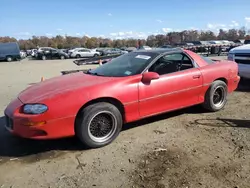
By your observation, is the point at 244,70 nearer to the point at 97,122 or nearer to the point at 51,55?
the point at 97,122

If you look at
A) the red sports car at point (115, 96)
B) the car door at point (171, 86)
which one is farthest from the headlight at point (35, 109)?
the car door at point (171, 86)

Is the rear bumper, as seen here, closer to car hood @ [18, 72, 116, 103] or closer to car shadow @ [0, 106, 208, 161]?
car hood @ [18, 72, 116, 103]

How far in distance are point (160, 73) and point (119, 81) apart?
34.6 inches

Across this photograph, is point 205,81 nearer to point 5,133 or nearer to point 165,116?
point 165,116

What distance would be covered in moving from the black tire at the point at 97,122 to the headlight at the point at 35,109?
0.52 meters

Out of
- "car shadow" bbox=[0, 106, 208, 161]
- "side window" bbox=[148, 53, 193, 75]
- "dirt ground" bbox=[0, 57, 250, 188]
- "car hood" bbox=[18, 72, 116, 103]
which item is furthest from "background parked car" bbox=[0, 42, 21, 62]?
"side window" bbox=[148, 53, 193, 75]

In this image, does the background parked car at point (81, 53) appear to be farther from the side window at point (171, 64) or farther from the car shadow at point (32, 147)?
the car shadow at point (32, 147)

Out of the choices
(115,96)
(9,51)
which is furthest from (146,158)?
(9,51)

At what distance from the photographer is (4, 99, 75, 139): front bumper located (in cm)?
379

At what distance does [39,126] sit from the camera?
3793 millimetres

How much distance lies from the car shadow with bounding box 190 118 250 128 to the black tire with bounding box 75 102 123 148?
64.8 inches

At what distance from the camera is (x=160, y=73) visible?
488 centimetres

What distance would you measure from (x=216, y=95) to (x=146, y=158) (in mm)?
2733

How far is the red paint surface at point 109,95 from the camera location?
3.85 metres
